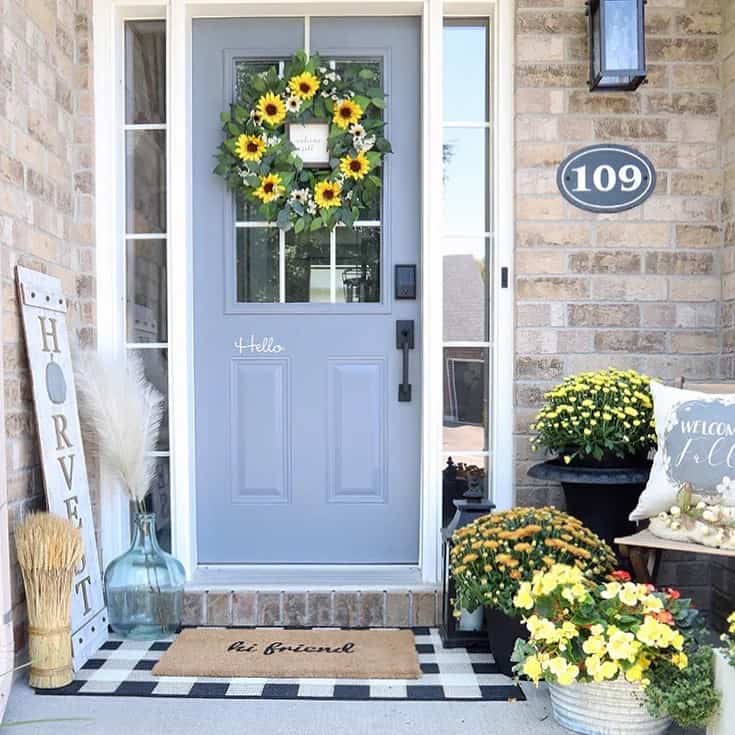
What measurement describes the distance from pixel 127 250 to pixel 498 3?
65.3 inches

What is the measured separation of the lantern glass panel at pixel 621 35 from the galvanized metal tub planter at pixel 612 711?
6.46ft

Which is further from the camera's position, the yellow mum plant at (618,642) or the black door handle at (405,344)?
the black door handle at (405,344)

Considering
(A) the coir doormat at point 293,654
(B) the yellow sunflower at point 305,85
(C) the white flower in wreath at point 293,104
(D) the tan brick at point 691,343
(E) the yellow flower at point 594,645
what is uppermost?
(B) the yellow sunflower at point 305,85

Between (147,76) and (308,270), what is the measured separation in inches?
37.6

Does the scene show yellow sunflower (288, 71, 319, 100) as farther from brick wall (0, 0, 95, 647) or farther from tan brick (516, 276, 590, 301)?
tan brick (516, 276, 590, 301)

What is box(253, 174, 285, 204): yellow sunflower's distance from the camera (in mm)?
2869

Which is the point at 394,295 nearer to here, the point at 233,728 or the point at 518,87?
the point at 518,87

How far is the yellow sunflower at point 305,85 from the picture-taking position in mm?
2867

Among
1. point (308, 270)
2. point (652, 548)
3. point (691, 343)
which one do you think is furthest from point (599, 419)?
point (308, 270)

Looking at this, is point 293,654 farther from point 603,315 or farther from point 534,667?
point 603,315

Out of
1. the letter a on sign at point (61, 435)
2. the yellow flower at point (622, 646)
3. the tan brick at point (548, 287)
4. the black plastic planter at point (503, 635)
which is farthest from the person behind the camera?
the tan brick at point (548, 287)

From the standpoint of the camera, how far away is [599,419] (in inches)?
97.8

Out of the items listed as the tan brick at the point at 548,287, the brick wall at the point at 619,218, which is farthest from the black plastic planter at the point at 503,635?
the tan brick at the point at 548,287

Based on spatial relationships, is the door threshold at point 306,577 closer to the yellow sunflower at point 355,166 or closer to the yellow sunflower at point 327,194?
the yellow sunflower at point 327,194
